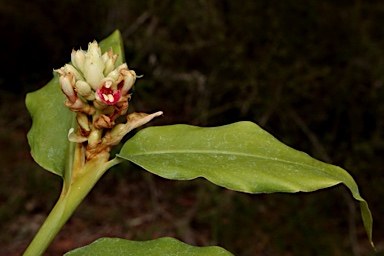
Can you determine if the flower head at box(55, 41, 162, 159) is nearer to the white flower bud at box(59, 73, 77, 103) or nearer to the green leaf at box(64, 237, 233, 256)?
the white flower bud at box(59, 73, 77, 103)

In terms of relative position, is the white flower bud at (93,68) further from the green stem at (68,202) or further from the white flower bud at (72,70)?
the green stem at (68,202)

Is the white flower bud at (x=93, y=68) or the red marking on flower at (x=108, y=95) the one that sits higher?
the white flower bud at (x=93, y=68)

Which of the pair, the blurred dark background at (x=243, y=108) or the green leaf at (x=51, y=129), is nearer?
the green leaf at (x=51, y=129)

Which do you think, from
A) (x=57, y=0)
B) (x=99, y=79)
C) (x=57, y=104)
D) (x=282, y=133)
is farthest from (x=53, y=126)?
(x=57, y=0)

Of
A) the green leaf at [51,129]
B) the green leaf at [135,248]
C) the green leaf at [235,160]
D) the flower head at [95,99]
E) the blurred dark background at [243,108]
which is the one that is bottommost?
the blurred dark background at [243,108]

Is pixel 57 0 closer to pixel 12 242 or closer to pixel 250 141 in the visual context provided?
pixel 12 242

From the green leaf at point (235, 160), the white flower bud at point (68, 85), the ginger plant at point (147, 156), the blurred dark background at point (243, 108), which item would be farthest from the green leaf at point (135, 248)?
the blurred dark background at point (243, 108)

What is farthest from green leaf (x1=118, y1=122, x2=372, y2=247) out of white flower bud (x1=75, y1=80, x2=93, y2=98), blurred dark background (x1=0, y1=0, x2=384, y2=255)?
blurred dark background (x1=0, y1=0, x2=384, y2=255)
